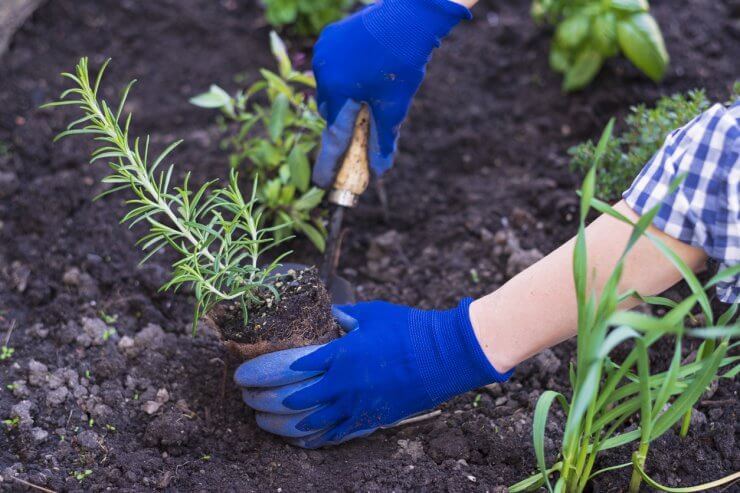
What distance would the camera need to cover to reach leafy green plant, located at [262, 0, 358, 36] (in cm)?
293

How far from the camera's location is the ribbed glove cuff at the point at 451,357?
1.71 metres

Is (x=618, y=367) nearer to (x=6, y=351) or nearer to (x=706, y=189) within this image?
(x=706, y=189)

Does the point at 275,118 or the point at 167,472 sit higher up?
the point at 275,118

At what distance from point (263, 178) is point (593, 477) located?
1291 mm

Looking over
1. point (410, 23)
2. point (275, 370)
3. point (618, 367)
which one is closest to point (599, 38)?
point (410, 23)

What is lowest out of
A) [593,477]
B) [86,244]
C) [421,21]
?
[593,477]

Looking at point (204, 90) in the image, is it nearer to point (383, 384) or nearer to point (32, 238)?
point (32, 238)

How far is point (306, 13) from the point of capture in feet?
9.87

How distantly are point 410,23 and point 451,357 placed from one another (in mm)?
861

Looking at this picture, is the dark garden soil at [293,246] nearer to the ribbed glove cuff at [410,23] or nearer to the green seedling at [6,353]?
the green seedling at [6,353]

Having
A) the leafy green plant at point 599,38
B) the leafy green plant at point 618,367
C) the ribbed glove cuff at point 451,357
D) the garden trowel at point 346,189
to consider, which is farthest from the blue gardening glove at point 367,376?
the leafy green plant at point 599,38

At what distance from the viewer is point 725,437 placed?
1.74 metres

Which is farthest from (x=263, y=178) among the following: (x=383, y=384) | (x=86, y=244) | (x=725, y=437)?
(x=725, y=437)

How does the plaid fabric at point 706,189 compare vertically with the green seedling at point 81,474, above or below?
above
